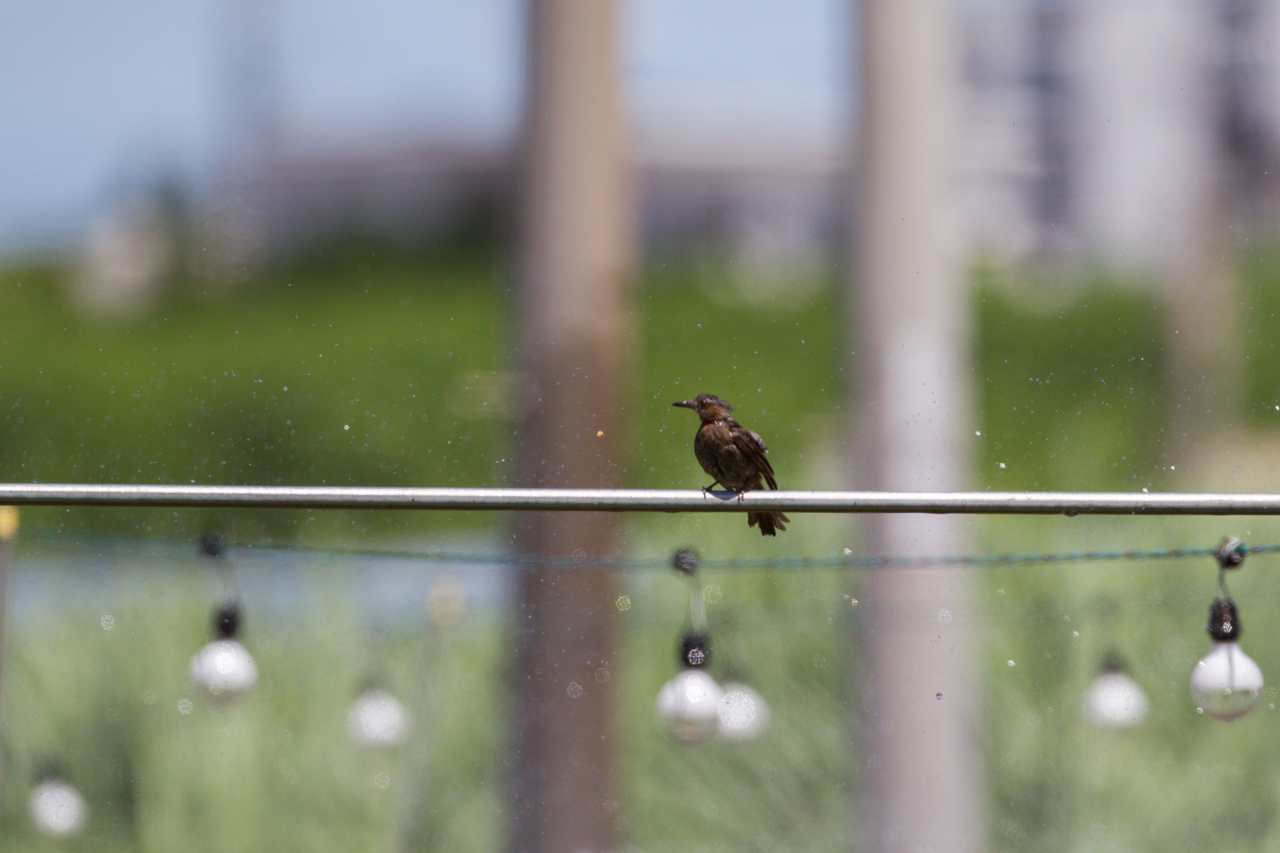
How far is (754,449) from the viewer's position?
321 centimetres

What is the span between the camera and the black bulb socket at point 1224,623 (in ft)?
9.92

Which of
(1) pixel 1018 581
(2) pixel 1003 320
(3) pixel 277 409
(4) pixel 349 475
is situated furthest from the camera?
(2) pixel 1003 320

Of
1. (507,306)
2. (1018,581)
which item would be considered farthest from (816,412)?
(507,306)

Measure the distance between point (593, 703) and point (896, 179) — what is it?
2341 mm

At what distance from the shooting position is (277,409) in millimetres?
9133

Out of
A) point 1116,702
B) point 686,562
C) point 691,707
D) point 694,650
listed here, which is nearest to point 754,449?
point 686,562

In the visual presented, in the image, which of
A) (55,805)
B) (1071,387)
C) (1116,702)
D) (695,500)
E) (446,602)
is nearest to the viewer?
(695,500)

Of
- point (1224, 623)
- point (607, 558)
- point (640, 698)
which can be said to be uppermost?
point (1224, 623)

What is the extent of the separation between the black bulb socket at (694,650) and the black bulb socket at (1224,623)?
3.93 ft

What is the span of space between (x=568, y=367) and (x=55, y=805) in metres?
2.42

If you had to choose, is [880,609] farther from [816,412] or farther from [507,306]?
[816,412]

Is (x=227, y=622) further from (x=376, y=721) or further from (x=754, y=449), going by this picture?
(x=754, y=449)

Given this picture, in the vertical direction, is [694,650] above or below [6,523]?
below

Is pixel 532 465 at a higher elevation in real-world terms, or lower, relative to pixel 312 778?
higher
